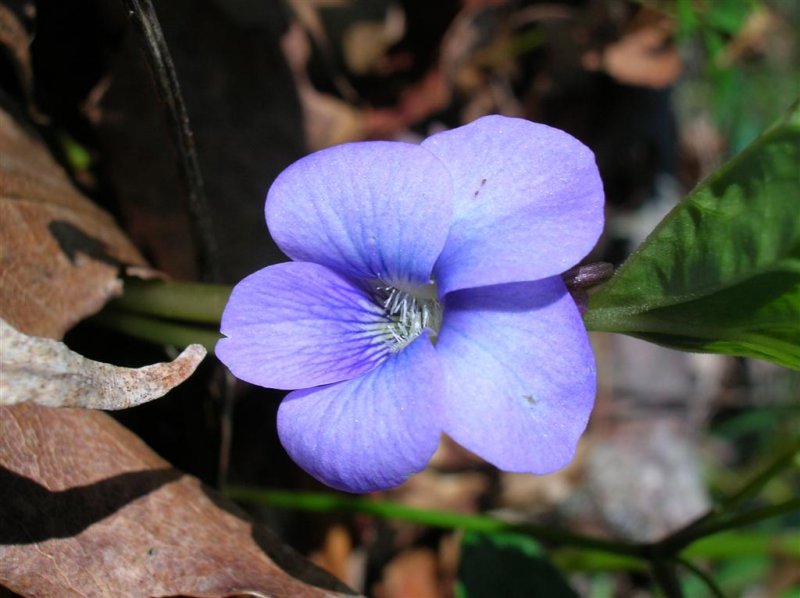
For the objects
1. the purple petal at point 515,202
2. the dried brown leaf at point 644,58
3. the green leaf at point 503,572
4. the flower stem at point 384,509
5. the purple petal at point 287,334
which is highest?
the purple petal at point 515,202

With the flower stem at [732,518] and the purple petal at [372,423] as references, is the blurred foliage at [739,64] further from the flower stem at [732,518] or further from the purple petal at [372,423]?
the purple petal at [372,423]

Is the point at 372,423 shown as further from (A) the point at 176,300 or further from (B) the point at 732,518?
(B) the point at 732,518

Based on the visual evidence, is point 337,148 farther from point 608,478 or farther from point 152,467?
point 608,478

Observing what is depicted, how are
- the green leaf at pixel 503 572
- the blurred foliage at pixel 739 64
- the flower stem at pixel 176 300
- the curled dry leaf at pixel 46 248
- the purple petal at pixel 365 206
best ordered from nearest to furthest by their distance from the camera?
the purple petal at pixel 365 206 → the curled dry leaf at pixel 46 248 → the flower stem at pixel 176 300 → the green leaf at pixel 503 572 → the blurred foliage at pixel 739 64

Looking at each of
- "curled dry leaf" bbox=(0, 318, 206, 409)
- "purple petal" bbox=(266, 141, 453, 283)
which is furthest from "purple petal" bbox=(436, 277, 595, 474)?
"curled dry leaf" bbox=(0, 318, 206, 409)

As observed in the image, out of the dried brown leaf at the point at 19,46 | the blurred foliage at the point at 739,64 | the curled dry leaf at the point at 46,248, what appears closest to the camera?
Result: the curled dry leaf at the point at 46,248

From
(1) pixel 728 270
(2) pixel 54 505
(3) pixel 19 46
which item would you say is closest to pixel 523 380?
(1) pixel 728 270

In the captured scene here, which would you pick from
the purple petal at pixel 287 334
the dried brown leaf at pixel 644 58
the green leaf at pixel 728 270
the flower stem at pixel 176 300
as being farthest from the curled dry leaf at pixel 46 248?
the dried brown leaf at pixel 644 58
